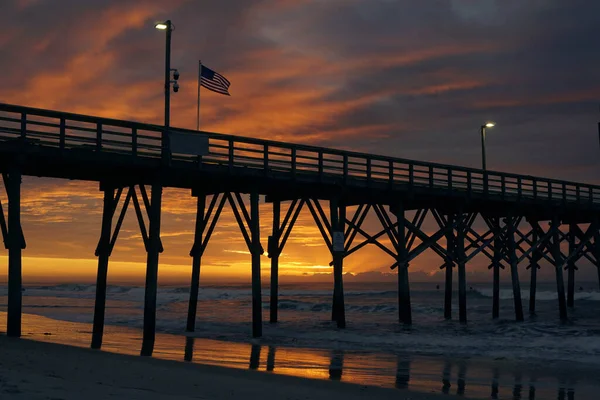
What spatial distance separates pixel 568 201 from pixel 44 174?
24678 millimetres

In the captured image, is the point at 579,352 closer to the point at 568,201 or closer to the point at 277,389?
the point at 277,389

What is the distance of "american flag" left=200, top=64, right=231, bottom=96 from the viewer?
76.7 ft

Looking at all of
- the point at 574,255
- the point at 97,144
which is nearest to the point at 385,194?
the point at 97,144

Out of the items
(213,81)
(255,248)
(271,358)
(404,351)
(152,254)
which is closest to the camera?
(271,358)

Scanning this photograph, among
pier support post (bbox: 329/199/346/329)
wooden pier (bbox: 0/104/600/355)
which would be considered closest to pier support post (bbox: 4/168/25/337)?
wooden pier (bbox: 0/104/600/355)

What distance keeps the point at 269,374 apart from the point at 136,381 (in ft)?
11.1

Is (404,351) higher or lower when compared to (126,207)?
lower

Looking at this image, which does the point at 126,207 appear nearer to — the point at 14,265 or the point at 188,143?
the point at 188,143

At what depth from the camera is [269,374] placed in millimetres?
13805

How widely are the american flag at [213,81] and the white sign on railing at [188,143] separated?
3204 mm

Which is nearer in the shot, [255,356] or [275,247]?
[255,356]

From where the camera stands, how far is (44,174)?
20.5 m

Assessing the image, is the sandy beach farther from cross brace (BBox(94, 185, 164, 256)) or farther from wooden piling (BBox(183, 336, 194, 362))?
cross brace (BBox(94, 185, 164, 256))

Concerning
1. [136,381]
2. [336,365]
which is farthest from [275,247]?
[136,381]
